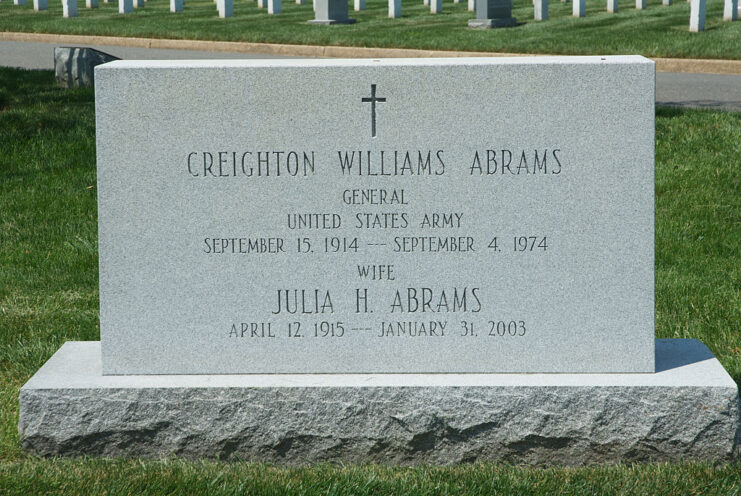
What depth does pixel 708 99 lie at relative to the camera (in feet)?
36.1

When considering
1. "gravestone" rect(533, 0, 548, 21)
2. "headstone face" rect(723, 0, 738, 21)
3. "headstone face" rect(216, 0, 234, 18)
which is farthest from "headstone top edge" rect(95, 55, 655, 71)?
"headstone face" rect(216, 0, 234, 18)

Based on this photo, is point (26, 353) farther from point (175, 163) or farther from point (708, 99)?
point (708, 99)

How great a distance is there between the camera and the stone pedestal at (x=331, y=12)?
61.3 feet

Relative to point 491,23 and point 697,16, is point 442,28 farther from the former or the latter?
point 697,16

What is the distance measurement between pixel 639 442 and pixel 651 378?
0.79 ft

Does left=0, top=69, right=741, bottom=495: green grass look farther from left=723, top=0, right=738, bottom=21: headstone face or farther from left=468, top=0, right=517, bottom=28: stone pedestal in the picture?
left=723, top=0, right=738, bottom=21: headstone face

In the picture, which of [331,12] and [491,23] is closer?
[491,23]

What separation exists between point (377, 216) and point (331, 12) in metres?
15.4

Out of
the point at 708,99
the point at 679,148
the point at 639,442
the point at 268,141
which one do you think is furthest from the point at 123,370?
the point at 708,99

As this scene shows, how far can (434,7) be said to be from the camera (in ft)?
66.6

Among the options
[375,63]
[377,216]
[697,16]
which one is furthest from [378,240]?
[697,16]

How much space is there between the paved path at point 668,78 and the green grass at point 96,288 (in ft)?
5.39

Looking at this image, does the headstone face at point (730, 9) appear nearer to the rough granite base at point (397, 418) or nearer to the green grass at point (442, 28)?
the green grass at point (442, 28)

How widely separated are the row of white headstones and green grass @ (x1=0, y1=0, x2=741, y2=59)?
18 cm
